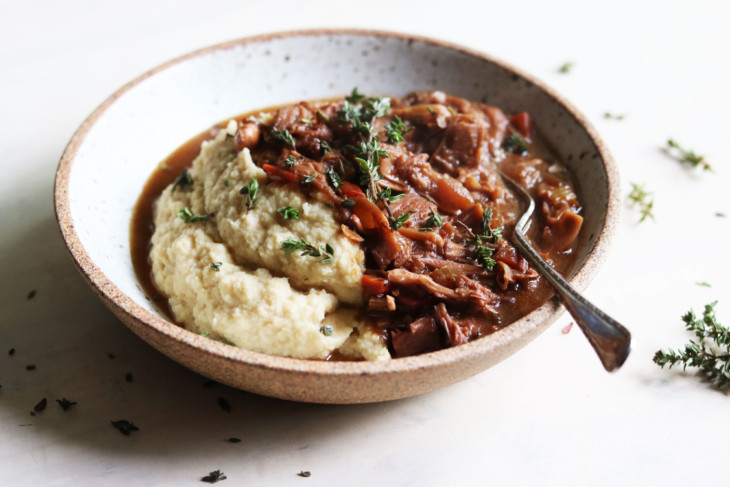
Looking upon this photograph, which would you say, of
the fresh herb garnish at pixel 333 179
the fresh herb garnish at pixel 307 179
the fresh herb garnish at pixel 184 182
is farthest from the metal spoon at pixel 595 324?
the fresh herb garnish at pixel 184 182

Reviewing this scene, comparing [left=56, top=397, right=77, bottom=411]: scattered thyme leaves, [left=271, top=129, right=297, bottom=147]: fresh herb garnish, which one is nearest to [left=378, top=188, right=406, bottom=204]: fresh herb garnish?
[left=271, top=129, right=297, bottom=147]: fresh herb garnish

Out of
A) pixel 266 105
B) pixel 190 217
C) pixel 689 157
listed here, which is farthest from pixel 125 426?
pixel 689 157

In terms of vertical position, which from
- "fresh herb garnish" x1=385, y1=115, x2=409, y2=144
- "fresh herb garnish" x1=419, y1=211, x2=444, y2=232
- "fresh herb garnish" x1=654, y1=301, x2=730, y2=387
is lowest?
"fresh herb garnish" x1=654, y1=301, x2=730, y2=387

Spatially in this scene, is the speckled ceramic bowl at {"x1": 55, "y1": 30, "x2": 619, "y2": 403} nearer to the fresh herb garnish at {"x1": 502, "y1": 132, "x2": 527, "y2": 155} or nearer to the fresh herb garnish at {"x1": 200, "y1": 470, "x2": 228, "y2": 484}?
the fresh herb garnish at {"x1": 502, "y1": 132, "x2": 527, "y2": 155}

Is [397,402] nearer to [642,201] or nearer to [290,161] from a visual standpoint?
[290,161]

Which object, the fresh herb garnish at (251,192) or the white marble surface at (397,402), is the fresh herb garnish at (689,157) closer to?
the white marble surface at (397,402)

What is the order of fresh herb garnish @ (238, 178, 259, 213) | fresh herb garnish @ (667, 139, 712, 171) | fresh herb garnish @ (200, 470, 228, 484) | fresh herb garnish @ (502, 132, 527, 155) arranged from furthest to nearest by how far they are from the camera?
fresh herb garnish @ (667, 139, 712, 171)
fresh herb garnish @ (502, 132, 527, 155)
fresh herb garnish @ (238, 178, 259, 213)
fresh herb garnish @ (200, 470, 228, 484)
